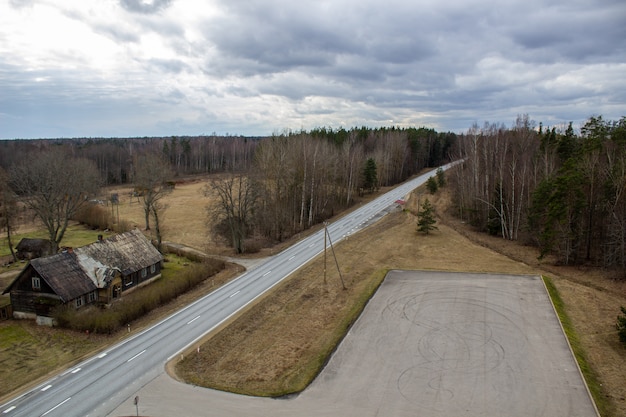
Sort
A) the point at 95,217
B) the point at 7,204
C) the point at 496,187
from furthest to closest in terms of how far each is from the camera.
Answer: the point at 95,217, the point at 496,187, the point at 7,204

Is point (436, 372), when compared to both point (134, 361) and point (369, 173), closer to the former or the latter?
point (134, 361)

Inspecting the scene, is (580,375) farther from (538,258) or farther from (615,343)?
(538,258)

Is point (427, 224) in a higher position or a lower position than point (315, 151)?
lower

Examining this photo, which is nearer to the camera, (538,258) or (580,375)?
(580,375)

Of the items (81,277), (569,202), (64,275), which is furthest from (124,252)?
(569,202)

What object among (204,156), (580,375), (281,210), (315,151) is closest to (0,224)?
(281,210)
